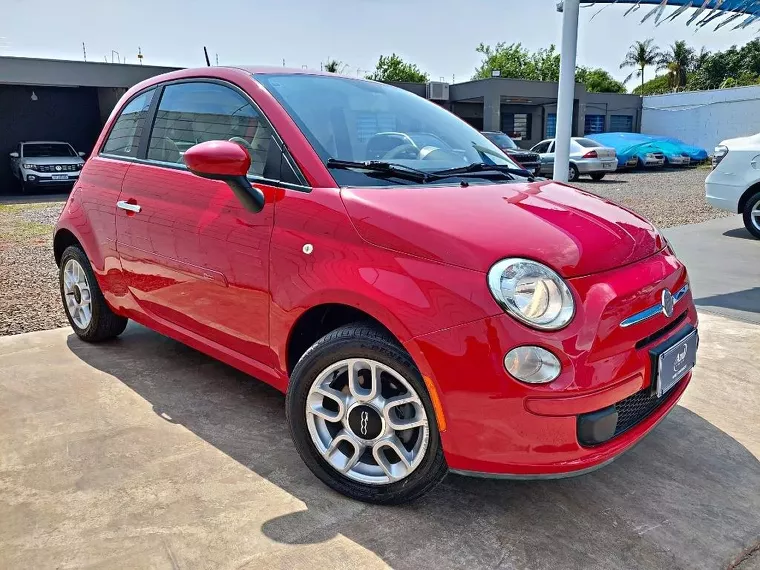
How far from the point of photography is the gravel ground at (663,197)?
33.8ft

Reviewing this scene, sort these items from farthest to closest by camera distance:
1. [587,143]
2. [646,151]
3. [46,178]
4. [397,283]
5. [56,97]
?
[646,151], [56,97], [587,143], [46,178], [397,283]

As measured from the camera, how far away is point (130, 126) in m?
3.70

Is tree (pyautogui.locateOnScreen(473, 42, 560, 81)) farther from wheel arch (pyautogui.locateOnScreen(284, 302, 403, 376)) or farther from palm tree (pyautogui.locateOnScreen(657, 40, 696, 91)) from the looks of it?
wheel arch (pyautogui.locateOnScreen(284, 302, 403, 376))

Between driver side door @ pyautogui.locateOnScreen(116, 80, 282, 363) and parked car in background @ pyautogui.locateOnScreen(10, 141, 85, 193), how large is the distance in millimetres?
15549

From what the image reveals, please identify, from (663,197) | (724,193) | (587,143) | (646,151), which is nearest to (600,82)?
(646,151)

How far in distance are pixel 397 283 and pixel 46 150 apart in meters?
19.2

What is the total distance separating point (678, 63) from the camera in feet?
197

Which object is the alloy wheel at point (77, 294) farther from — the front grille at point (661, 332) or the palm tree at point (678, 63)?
the palm tree at point (678, 63)

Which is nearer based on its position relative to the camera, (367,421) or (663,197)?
(367,421)

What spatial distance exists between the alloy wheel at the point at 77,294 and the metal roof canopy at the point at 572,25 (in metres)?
3.98

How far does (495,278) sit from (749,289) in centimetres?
455

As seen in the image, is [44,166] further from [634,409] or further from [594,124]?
[594,124]

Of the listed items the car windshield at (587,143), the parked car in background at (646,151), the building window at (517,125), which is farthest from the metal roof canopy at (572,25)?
the building window at (517,125)

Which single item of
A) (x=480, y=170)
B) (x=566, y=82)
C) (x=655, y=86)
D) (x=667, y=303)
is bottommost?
(x=667, y=303)
